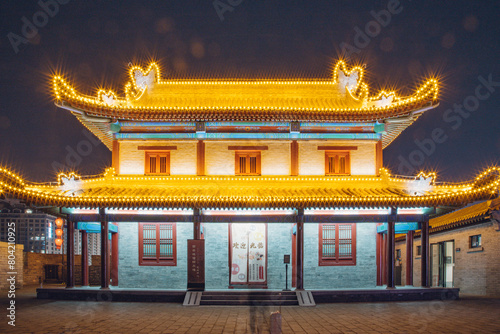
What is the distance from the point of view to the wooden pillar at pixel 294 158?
16.7 m

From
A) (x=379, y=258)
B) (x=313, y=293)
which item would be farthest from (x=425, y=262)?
(x=313, y=293)

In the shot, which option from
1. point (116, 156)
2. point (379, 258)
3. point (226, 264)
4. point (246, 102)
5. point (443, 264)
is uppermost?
point (246, 102)

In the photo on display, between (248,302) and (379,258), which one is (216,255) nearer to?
(248,302)

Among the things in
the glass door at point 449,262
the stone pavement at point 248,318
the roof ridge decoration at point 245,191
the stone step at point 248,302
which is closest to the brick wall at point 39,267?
the roof ridge decoration at point 245,191

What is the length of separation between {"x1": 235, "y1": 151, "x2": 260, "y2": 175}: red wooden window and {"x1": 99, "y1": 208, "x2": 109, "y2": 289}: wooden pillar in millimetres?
5723

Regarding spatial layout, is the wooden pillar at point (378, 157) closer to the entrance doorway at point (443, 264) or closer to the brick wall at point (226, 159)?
the brick wall at point (226, 159)

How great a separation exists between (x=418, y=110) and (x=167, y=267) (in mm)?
12229

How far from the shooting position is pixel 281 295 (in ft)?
45.9

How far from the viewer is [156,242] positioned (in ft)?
52.9

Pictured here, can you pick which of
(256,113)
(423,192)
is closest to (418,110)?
(423,192)

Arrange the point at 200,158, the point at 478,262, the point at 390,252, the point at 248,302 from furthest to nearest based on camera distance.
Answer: the point at 478,262
the point at 200,158
the point at 390,252
the point at 248,302

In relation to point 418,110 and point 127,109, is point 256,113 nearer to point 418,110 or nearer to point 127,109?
point 127,109

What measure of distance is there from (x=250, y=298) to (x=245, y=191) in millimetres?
4018

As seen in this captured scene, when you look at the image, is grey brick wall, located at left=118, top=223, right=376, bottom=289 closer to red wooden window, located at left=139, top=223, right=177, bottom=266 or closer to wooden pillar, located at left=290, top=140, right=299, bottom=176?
red wooden window, located at left=139, top=223, right=177, bottom=266
